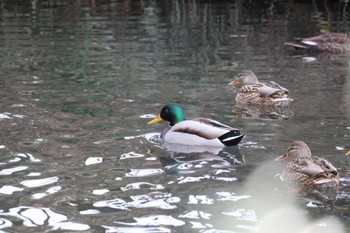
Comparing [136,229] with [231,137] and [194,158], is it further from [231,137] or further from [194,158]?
[231,137]

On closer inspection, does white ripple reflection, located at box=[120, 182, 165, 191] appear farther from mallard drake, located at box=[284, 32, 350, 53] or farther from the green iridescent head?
mallard drake, located at box=[284, 32, 350, 53]

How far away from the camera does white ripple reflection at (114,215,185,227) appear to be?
7539 millimetres

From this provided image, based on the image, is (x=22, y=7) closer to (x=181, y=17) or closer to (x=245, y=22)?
(x=181, y=17)

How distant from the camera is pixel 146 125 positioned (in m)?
11.5

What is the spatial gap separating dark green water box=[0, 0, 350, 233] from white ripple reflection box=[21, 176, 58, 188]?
2cm

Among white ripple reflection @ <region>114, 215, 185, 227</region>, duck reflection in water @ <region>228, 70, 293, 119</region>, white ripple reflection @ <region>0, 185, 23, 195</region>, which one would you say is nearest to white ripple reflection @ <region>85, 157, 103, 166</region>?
white ripple reflection @ <region>0, 185, 23, 195</region>

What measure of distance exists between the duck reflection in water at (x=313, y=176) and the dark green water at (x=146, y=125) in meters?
0.14

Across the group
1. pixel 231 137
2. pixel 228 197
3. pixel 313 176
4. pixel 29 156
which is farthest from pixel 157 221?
pixel 231 137

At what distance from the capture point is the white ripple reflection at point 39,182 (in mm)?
8688

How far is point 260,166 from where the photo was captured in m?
9.49

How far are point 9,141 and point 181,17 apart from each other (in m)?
15.2

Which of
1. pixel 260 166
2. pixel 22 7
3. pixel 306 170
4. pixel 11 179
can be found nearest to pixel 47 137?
pixel 11 179

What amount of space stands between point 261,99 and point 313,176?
4.87 m

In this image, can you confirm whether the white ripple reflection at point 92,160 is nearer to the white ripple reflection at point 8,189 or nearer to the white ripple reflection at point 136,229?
the white ripple reflection at point 8,189
